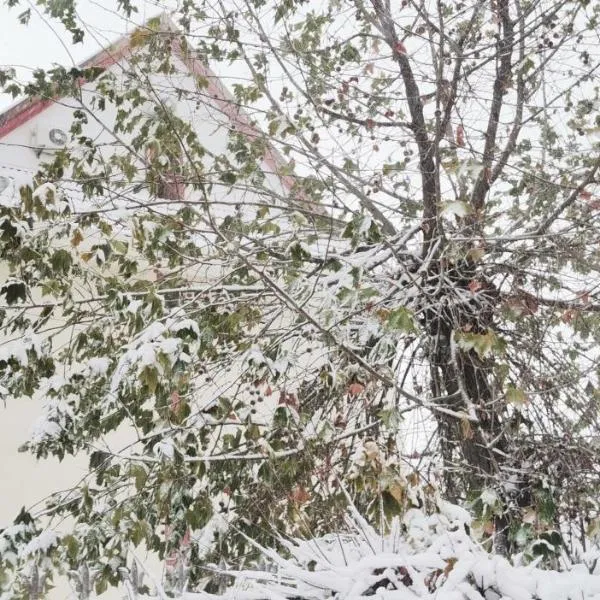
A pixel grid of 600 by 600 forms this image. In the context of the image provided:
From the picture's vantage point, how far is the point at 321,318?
14.3 feet

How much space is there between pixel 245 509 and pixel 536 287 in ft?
8.72

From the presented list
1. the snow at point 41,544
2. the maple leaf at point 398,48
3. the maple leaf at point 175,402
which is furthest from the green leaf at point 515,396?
the snow at point 41,544

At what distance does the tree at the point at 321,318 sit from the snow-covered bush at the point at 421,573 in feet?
1.01

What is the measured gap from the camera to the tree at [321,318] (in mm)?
3732

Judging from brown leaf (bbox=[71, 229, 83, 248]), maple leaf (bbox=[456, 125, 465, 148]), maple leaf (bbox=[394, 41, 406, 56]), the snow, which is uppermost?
maple leaf (bbox=[394, 41, 406, 56])

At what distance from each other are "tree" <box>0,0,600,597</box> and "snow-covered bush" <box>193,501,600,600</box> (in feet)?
1.01

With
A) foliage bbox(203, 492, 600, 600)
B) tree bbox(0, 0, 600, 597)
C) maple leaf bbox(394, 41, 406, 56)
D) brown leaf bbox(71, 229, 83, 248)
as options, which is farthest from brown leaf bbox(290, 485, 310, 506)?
maple leaf bbox(394, 41, 406, 56)

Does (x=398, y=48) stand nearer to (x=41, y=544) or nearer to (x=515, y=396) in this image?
(x=515, y=396)

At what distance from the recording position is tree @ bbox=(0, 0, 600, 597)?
373 centimetres

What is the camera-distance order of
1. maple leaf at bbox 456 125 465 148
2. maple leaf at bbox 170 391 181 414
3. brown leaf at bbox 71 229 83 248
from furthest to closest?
maple leaf at bbox 456 125 465 148, brown leaf at bbox 71 229 83 248, maple leaf at bbox 170 391 181 414

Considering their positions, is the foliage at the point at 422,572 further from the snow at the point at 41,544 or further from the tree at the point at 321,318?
the snow at the point at 41,544

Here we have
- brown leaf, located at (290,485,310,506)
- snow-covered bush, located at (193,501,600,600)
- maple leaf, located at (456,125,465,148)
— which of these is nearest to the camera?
snow-covered bush, located at (193,501,600,600)

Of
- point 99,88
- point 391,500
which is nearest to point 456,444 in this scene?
point 391,500

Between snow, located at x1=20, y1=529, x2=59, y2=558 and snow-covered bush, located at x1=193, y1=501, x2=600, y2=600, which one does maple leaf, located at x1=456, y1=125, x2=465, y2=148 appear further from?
snow, located at x1=20, y1=529, x2=59, y2=558
